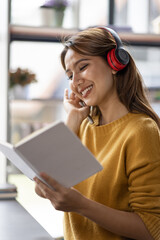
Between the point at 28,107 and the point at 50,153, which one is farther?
the point at 28,107

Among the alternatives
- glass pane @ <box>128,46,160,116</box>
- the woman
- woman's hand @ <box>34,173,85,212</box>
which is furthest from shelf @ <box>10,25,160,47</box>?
woman's hand @ <box>34,173,85,212</box>

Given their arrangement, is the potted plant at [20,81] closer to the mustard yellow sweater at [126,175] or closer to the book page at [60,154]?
the mustard yellow sweater at [126,175]

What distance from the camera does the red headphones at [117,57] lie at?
122cm

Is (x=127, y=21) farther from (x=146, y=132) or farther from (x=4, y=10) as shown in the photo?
(x=146, y=132)

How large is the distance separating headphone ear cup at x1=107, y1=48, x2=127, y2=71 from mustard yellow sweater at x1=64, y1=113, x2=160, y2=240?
16cm

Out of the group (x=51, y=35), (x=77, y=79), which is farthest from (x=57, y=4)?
(x=77, y=79)

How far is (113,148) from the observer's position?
4.00 ft

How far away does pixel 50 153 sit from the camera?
919mm

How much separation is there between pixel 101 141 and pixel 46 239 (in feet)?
1.19

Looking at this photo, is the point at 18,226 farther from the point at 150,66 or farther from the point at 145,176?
the point at 150,66

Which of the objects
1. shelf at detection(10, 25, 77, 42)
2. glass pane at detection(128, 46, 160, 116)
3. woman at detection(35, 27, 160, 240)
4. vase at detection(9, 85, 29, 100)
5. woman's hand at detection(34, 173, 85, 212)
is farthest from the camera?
glass pane at detection(128, 46, 160, 116)

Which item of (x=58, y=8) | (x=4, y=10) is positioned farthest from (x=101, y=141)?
(x=58, y=8)

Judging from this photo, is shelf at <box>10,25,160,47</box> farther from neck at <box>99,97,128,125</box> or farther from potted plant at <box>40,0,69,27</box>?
neck at <box>99,97,128,125</box>

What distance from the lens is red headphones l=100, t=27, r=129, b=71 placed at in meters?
1.22
